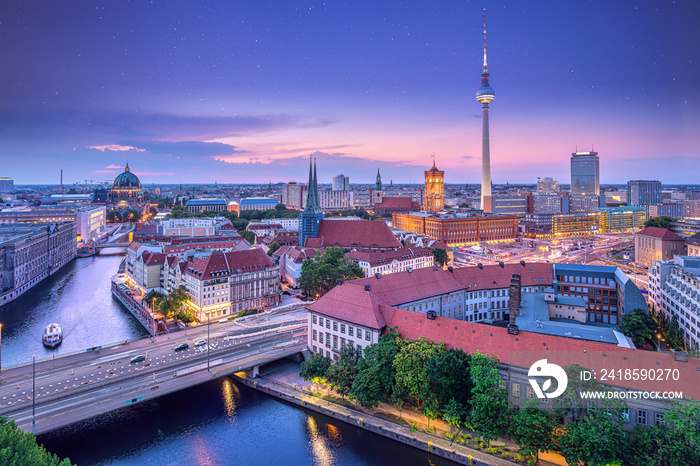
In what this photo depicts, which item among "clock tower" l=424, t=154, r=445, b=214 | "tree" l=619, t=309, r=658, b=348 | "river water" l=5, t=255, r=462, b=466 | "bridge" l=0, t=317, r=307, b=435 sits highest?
"clock tower" l=424, t=154, r=445, b=214

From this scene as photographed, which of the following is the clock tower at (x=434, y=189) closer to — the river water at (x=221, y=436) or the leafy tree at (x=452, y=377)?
the river water at (x=221, y=436)

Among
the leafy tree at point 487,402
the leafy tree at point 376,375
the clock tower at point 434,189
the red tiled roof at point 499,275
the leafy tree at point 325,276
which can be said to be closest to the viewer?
the leafy tree at point 487,402

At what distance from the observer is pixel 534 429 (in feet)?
80.2

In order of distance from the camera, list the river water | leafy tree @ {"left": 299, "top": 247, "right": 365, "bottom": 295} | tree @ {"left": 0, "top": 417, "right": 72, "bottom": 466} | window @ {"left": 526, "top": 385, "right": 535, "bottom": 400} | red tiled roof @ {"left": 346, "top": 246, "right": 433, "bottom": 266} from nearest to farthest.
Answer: tree @ {"left": 0, "top": 417, "right": 72, "bottom": 466}, window @ {"left": 526, "top": 385, "right": 535, "bottom": 400}, the river water, leafy tree @ {"left": 299, "top": 247, "right": 365, "bottom": 295}, red tiled roof @ {"left": 346, "top": 246, "right": 433, "bottom": 266}

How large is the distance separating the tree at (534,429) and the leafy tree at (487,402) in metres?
1.29

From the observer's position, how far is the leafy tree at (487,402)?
2627 cm

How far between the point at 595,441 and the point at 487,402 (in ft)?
19.2

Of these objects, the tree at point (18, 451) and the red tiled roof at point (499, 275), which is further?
the red tiled roof at point (499, 275)

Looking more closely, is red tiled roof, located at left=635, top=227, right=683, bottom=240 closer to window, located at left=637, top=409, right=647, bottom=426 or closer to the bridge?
window, located at left=637, top=409, right=647, bottom=426

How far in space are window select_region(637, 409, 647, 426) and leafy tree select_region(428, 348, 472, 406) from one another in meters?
9.29

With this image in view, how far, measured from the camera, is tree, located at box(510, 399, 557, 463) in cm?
2444

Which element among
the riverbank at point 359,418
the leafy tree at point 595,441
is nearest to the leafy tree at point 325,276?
the riverbank at point 359,418

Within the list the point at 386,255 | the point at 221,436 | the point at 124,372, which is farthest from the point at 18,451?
the point at 386,255

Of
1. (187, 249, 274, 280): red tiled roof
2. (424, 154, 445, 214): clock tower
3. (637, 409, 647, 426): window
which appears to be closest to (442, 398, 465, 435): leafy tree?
(637, 409, 647, 426): window
